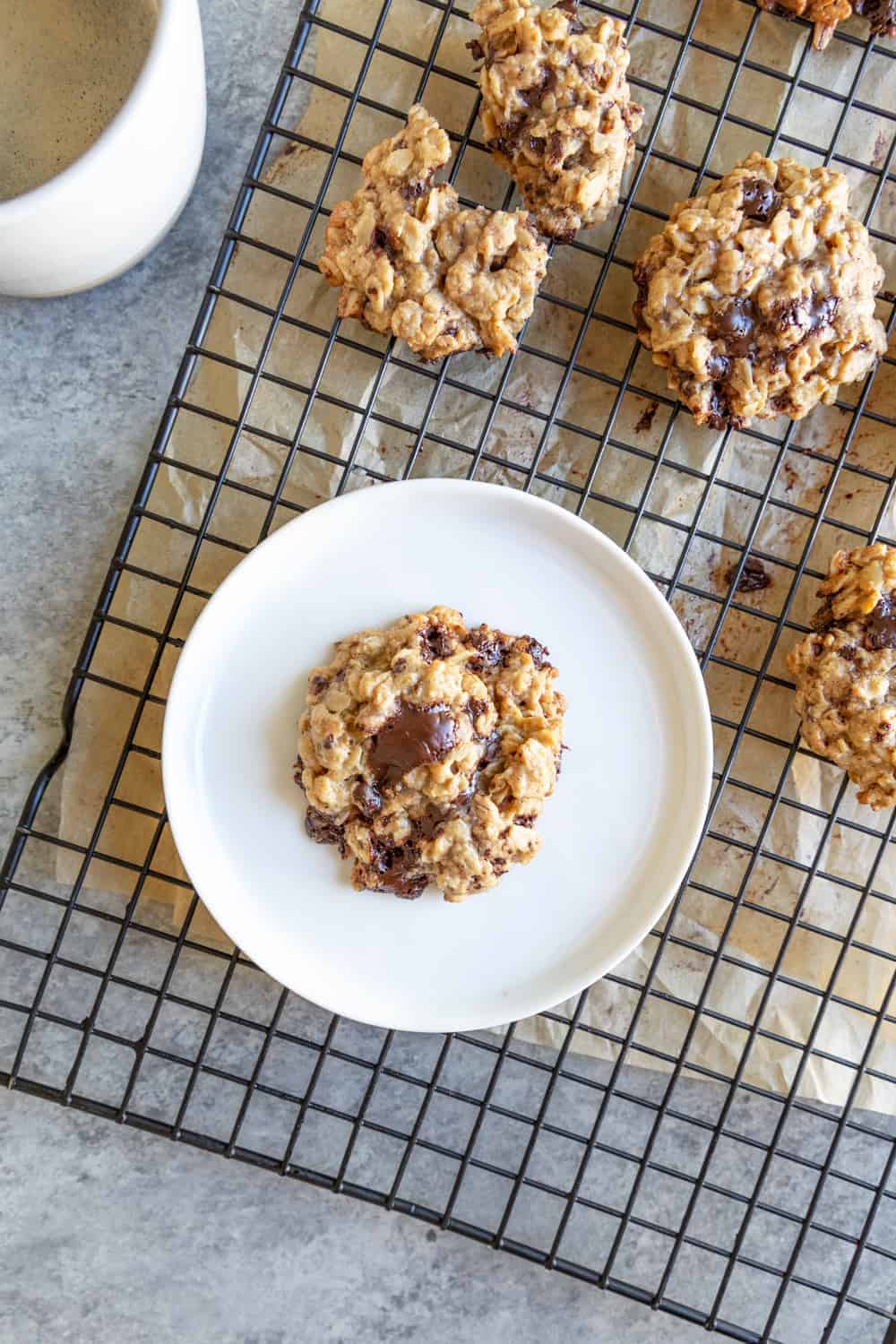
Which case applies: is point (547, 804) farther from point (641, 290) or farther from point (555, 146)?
point (555, 146)

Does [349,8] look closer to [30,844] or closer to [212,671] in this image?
[212,671]

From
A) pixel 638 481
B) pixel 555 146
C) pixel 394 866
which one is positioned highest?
pixel 555 146

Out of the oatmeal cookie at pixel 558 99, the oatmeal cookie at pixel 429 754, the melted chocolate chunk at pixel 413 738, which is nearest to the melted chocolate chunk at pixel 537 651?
the oatmeal cookie at pixel 429 754

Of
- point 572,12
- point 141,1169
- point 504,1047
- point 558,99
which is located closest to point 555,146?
point 558,99

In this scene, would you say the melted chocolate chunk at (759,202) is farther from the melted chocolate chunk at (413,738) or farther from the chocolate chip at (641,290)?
the melted chocolate chunk at (413,738)

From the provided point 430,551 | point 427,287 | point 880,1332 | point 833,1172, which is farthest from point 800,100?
point 880,1332
